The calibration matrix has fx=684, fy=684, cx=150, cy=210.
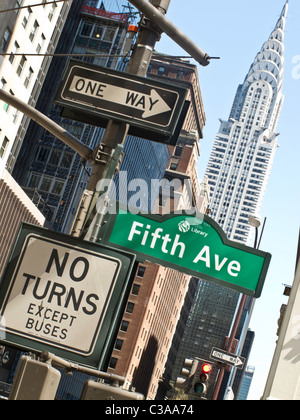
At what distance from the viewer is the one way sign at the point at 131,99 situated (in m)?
6.13

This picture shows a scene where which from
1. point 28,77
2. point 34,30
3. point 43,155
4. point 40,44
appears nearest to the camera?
point 28,77

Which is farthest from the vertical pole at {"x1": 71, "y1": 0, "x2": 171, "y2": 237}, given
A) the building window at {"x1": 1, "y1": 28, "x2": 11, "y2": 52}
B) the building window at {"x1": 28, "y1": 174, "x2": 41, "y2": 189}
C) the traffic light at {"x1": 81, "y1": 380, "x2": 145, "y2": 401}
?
the building window at {"x1": 28, "y1": 174, "x2": 41, "y2": 189}

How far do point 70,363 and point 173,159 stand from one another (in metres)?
136

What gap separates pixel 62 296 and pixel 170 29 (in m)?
3.83

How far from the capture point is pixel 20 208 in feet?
193

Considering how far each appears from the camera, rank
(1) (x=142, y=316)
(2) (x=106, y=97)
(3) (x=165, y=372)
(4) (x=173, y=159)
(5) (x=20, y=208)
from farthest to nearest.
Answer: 1. (3) (x=165, y=372)
2. (4) (x=173, y=159)
3. (1) (x=142, y=316)
4. (5) (x=20, y=208)
5. (2) (x=106, y=97)

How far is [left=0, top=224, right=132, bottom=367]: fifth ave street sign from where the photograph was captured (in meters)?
4.44

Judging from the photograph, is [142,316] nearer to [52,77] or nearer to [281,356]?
[52,77]

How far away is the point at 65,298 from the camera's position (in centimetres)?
445

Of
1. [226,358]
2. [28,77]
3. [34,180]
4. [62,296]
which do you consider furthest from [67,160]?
[62,296]

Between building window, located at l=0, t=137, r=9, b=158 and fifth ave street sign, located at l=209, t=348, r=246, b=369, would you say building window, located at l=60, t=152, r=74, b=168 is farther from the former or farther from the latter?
fifth ave street sign, located at l=209, t=348, r=246, b=369

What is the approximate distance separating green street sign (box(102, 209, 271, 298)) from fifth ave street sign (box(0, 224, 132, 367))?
1.44 metres

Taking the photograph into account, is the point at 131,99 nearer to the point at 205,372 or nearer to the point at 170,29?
the point at 170,29
